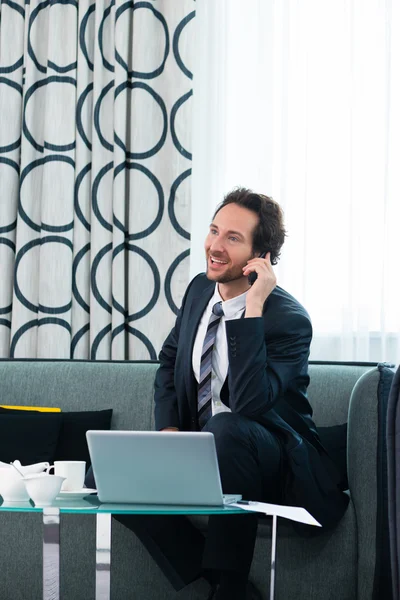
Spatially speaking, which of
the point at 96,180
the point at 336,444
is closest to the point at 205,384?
the point at 336,444

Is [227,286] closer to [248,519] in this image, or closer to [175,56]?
[248,519]

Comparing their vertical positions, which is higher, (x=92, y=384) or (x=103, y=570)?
(x=92, y=384)

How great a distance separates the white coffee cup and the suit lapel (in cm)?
63

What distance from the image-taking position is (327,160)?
3.26 metres

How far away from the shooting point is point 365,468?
2066 mm

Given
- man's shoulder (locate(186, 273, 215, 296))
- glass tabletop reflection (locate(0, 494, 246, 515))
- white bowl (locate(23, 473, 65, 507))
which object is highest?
man's shoulder (locate(186, 273, 215, 296))

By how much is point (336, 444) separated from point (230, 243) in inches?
25.0

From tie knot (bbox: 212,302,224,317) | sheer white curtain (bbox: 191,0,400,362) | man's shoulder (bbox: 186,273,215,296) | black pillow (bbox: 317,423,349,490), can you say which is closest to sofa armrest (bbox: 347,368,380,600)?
black pillow (bbox: 317,423,349,490)

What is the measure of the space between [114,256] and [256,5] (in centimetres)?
118

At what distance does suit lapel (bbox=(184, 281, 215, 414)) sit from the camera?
2203 mm

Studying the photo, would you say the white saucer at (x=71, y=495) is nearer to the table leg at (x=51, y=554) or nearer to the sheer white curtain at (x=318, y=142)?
the table leg at (x=51, y=554)

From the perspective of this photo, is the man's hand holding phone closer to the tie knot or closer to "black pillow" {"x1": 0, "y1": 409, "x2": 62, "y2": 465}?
the tie knot

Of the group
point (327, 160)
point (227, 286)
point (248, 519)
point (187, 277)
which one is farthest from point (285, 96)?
point (248, 519)

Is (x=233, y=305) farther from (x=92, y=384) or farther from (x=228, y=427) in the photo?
(x=92, y=384)
